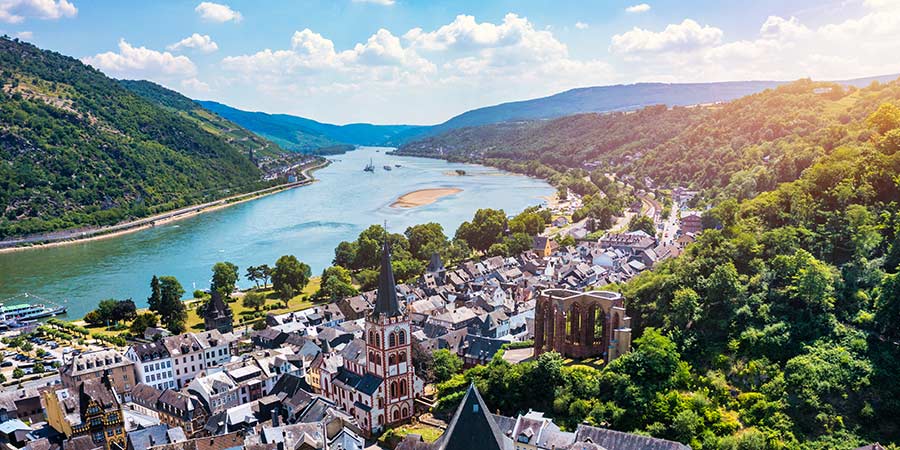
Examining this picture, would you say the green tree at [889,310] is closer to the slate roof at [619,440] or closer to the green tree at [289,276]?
the slate roof at [619,440]

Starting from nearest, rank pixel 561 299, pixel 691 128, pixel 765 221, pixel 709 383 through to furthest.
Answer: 1. pixel 709 383
2. pixel 561 299
3. pixel 765 221
4. pixel 691 128

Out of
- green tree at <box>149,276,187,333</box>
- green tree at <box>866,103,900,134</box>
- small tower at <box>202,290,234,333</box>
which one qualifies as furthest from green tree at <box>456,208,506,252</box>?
green tree at <box>866,103,900,134</box>

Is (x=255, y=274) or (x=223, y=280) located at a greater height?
(x=223, y=280)

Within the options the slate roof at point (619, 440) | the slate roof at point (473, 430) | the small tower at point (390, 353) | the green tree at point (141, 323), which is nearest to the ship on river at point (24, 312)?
the green tree at point (141, 323)

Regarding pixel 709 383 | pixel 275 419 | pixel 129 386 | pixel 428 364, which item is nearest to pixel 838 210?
pixel 709 383

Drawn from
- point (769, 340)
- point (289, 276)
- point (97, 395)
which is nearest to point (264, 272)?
point (289, 276)

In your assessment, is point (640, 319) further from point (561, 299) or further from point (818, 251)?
point (818, 251)

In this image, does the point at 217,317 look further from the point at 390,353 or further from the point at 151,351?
the point at 390,353
